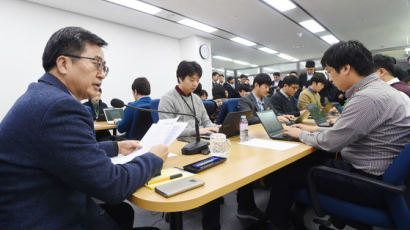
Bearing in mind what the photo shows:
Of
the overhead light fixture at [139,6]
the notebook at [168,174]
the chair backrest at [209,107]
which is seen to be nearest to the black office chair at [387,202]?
the notebook at [168,174]

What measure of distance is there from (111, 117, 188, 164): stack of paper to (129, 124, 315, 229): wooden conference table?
0.12 m

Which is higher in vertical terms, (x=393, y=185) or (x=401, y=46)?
(x=401, y=46)

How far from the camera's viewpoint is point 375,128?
1090mm

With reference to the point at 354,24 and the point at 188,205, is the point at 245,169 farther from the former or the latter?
the point at 354,24

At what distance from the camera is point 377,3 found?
4457 millimetres

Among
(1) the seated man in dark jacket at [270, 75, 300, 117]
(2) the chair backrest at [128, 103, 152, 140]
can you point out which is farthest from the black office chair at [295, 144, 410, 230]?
(1) the seated man in dark jacket at [270, 75, 300, 117]

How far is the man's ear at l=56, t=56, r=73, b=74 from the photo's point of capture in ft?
2.40

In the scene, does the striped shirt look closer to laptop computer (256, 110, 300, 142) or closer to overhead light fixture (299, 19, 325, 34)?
laptop computer (256, 110, 300, 142)

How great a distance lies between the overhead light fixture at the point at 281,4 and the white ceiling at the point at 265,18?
0.15 metres

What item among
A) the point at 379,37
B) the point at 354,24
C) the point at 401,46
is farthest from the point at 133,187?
the point at 401,46

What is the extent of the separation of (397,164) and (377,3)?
16.9 ft

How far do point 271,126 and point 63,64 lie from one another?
1.37 m

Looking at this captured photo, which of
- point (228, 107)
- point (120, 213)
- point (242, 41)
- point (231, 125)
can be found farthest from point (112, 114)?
point (242, 41)

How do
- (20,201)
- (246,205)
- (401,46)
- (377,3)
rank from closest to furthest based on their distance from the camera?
(20,201), (246,205), (377,3), (401,46)
